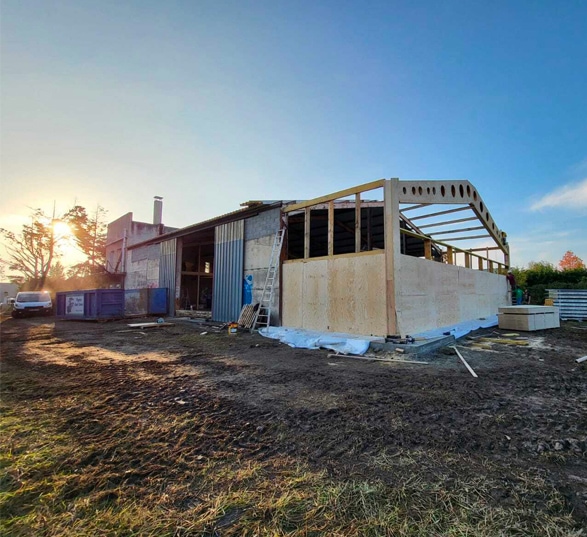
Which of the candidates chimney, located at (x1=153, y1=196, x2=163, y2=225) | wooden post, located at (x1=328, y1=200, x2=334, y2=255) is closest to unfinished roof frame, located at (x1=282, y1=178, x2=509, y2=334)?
wooden post, located at (x1=328, y1=200, x2=334, y2=255)

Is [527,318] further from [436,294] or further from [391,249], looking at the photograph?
[391,249]

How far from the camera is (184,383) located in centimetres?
439

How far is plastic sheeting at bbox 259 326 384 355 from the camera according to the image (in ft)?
22.9

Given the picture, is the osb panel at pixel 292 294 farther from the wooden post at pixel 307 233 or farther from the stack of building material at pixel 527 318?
the stack of building material at pixel 527 318

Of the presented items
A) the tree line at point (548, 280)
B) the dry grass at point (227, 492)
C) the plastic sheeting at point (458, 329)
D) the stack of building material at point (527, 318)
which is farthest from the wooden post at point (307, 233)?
the tree line at point (548, 280)

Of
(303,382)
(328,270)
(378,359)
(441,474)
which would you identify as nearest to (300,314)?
(328,270)

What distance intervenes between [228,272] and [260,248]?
217 centimetres

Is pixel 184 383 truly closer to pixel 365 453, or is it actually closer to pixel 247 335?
pixel 365 453

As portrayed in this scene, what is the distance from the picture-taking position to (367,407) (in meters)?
3.48

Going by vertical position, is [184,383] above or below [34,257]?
below

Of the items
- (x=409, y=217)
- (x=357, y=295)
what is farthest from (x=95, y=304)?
(x=409, y=217)

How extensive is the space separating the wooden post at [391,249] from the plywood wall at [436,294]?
0.18 metres

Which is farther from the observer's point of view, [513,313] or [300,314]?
[513,313]

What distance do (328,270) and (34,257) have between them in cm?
3480
